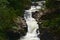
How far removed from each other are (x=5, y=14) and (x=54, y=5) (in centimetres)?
530

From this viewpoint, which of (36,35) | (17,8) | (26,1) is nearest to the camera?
(36,35)

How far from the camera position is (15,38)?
2467cm

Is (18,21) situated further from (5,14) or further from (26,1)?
(26,1)

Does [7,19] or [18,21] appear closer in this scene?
[7,19]

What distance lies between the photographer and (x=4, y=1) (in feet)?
89.5

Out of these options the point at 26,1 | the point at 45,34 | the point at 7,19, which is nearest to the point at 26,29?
the point at 7,19

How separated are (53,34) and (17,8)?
36.2ft

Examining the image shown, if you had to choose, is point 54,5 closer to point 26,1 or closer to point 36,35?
point 36,35

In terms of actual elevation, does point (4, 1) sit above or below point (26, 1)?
below

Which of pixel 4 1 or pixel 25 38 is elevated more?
pixel 4 1

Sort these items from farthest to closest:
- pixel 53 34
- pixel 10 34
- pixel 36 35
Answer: pixel 36 35
pixel 10 34
pixel 53 34

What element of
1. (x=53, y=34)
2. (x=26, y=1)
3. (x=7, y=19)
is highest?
(x=26, y=1)

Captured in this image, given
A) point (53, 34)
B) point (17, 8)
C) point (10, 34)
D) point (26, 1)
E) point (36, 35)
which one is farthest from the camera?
point (26, 1)

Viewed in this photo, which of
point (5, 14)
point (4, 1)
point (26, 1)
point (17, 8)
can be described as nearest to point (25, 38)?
point (5, 14)
